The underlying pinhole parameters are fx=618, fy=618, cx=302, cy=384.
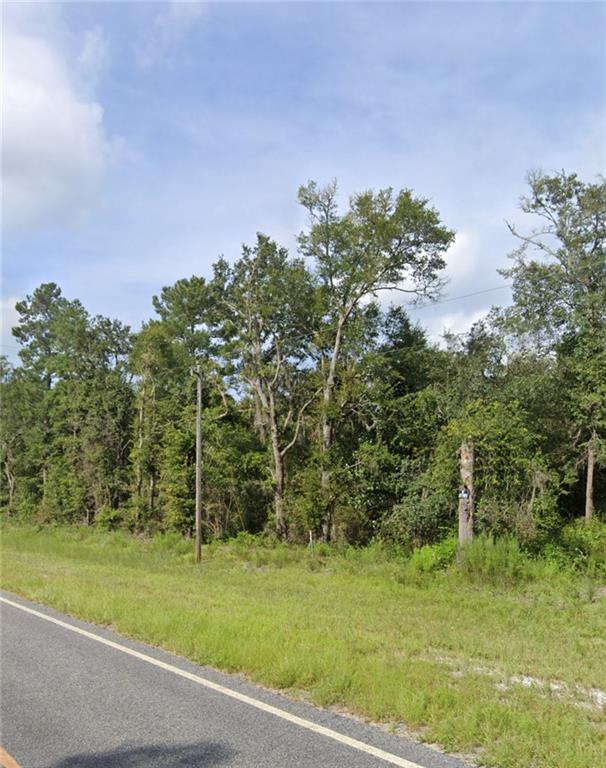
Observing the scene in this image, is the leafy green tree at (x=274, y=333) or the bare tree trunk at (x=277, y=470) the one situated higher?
the leafy green tree at (x=274, y=333)

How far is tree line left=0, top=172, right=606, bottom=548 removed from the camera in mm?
20875

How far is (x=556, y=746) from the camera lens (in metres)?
4.68

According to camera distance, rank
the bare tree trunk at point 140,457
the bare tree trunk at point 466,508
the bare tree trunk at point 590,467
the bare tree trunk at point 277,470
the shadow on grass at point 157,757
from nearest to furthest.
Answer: the shadow on grass at point 157,757 < the bare tree trunk at point 466,508 < the bare tree trunk at point 590,467 < the bare tree trunk at point 277,470 < the bare tree trunk at point 140,457

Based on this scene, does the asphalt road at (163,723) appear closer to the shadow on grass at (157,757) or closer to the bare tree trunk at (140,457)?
the shadow on grass at (157,757)

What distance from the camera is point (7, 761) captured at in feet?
15.7

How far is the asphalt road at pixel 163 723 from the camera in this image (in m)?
4.71

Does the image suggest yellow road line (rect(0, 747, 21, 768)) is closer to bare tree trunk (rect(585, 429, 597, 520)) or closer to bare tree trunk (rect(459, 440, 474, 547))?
bare tree trunk (rect(459, 440, 474, 547))

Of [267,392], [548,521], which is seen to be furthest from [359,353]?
[548,521]

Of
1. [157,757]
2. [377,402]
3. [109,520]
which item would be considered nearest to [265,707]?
[157,757]

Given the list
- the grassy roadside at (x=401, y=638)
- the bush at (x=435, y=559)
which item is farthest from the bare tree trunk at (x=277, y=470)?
the bush at (x=435, y=559)

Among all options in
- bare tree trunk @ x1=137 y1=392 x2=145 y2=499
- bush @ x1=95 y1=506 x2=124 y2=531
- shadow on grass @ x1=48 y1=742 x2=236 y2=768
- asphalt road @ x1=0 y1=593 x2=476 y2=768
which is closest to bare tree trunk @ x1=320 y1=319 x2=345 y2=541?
bare tree trunk @ x1=137 y1=392 x2=145 y2=499

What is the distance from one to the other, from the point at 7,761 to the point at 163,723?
125 centimetres

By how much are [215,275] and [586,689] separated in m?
29.5

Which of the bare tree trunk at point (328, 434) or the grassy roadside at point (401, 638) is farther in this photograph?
the bare tree trunk at point (328, 434)
